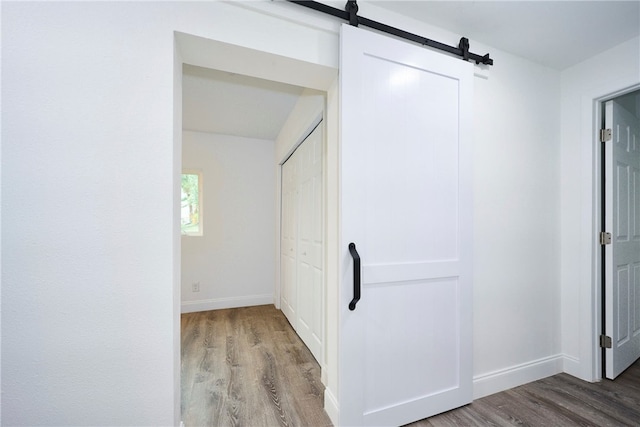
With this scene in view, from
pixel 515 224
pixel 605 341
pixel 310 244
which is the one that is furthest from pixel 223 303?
pixel 605 341

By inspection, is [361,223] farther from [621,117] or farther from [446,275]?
[621,117]

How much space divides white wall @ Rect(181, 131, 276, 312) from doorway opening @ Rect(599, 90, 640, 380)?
3459 millimetres

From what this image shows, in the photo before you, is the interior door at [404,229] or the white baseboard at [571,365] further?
the white baseboard at [571,365]

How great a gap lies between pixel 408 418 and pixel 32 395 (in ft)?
5.78

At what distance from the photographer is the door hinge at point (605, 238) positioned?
2072 millimetres

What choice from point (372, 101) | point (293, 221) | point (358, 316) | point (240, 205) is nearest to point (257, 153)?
point (240, 205)

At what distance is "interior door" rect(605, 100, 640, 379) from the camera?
6.81 feet

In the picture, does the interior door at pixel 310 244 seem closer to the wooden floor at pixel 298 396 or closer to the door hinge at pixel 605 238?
the wooden floor at pixel 298 396

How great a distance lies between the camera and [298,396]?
→ 6.07 ft

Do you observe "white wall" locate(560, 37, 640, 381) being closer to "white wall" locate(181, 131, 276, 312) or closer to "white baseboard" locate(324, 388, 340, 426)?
"white baseboard" locate(324, 388, 340, 426)

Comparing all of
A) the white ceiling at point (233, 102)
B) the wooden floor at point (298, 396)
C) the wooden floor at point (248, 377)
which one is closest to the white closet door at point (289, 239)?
the wooden floor at point (248, 377)

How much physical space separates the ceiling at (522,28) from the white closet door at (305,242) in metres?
0.69

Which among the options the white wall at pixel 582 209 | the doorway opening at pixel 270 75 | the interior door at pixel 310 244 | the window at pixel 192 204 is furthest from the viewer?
the window at pixel 192 204

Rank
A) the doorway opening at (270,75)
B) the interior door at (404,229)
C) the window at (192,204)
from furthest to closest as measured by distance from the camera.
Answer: the window at (192,204), the interior door at (404,229), the doorway opening at (270,75)
